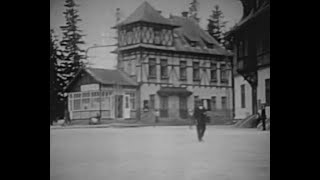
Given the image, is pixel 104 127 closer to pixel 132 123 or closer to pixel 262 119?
pixel 132 123

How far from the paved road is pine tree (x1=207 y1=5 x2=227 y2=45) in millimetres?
947

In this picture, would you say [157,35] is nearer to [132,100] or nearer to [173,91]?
[173,91]

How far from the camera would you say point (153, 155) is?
5266mm

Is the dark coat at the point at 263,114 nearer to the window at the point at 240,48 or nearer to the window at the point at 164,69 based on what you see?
the window at the point at 240,48

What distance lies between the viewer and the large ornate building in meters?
5.42

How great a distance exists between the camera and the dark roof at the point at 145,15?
5.39m

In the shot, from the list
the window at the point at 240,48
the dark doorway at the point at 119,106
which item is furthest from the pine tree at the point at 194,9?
the dark doorway at the point at 119,106

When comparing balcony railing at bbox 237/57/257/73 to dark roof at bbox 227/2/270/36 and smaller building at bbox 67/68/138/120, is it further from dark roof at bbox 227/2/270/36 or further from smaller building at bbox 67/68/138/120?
smaller building at bbox 67/68/138/120

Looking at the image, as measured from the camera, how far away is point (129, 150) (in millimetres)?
5285

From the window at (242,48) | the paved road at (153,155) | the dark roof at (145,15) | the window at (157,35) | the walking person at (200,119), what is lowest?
the paved road at (153,155)

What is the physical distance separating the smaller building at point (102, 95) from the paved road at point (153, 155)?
6.6 inches

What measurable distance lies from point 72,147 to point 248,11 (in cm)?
213
